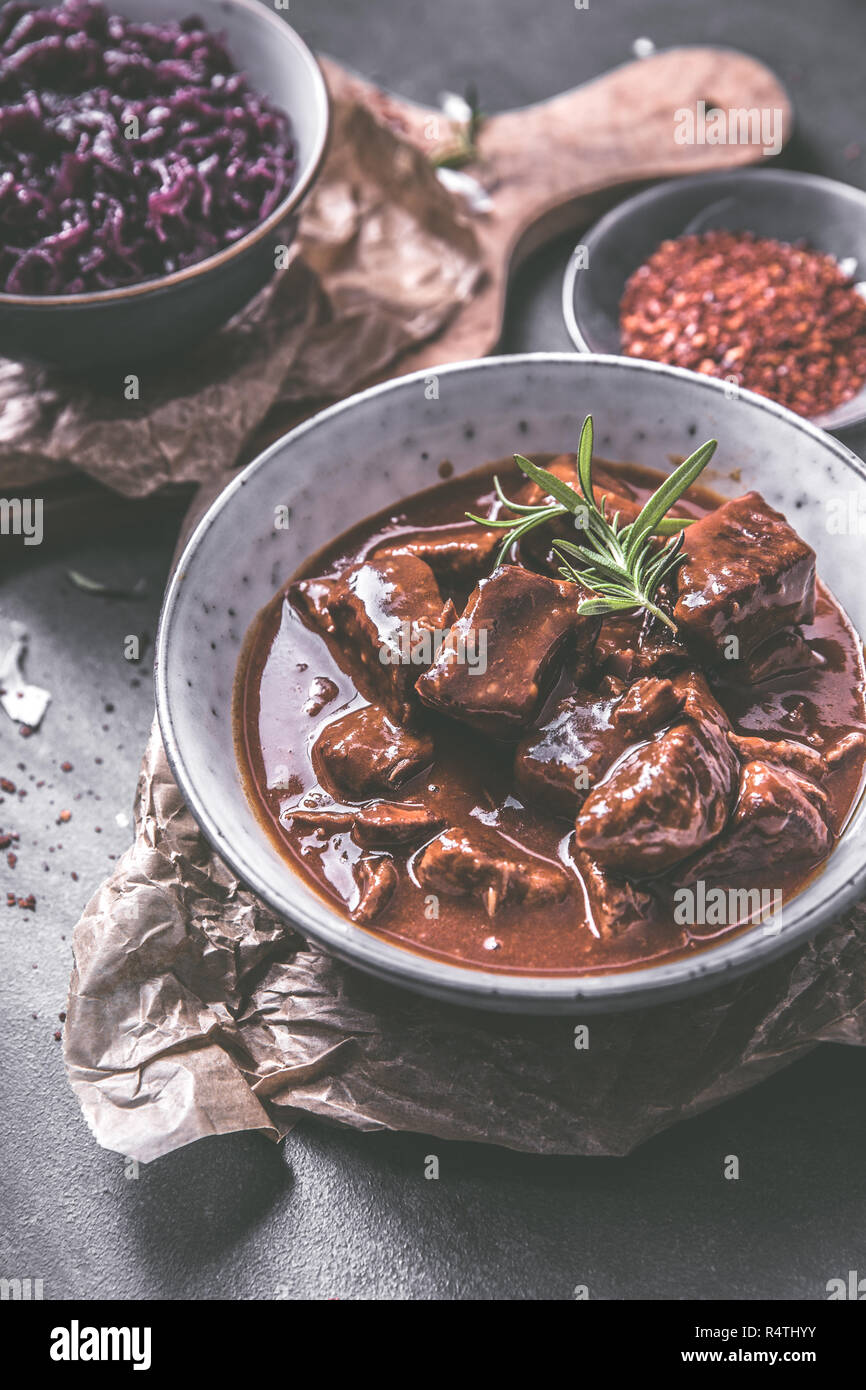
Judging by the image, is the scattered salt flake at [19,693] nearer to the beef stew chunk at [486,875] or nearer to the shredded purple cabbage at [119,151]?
the shredded purple cabbage at [119,151]

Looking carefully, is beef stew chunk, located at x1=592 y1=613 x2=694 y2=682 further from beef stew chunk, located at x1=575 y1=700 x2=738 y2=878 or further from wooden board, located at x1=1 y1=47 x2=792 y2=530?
wooden board, located at x1=1 y1=47 x2=792 y2=530

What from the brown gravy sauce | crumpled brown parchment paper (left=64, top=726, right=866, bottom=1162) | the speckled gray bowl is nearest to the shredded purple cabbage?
the speckled gray bowl

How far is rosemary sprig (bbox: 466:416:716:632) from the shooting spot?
12.3 ft

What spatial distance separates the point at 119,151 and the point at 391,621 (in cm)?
260

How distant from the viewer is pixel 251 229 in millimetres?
5031

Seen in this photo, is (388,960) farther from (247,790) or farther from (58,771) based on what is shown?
(58,771)

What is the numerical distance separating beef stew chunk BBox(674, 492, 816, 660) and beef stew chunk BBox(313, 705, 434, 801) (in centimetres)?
91

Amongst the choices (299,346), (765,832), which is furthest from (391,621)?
(299,346)

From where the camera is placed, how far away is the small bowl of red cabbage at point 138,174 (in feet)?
15.9

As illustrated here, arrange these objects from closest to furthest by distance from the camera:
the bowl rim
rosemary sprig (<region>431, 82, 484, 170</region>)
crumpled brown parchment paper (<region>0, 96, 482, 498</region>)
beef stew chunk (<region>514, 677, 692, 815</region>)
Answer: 1. beef stew chunk (<region>514, 677, 692, 815</region>)
2. the bowl rim
3. crumpled brown parchment paper (<region>0, 96, 482, 498</region>)
4. rosemary sprig (<region>431, 82, 484, 170</region>)

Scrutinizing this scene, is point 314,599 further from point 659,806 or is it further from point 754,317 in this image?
point 754,317

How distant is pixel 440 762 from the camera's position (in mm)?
3852

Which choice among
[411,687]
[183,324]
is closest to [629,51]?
[183,324]

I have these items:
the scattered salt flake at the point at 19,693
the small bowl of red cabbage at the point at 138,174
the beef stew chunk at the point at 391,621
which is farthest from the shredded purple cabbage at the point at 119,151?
the beef stew chunk at the point at 391,621
